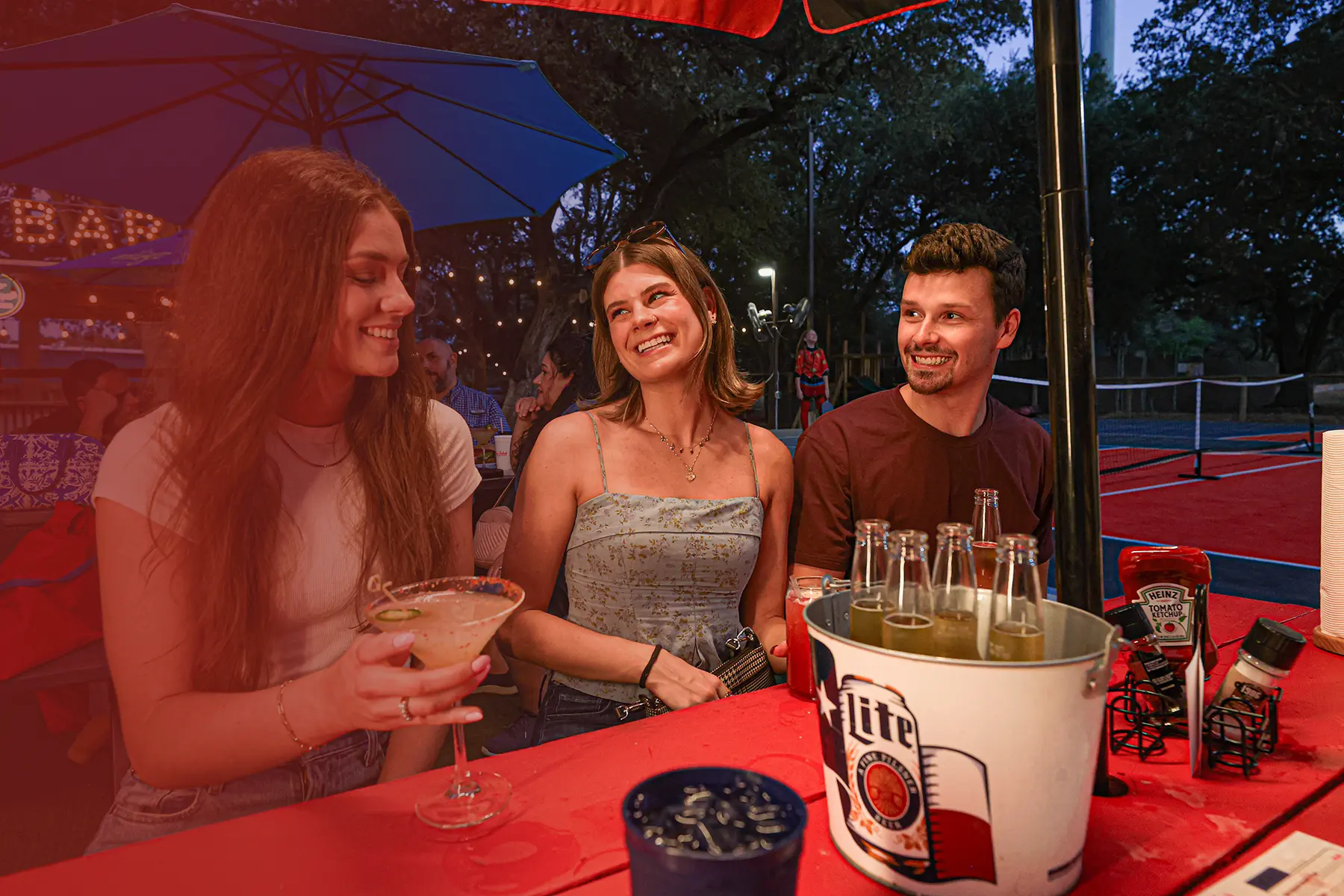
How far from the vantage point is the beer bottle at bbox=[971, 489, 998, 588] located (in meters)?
1.25

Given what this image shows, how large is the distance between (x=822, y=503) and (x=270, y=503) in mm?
1563

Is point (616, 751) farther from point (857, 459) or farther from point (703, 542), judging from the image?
point (857, 459)

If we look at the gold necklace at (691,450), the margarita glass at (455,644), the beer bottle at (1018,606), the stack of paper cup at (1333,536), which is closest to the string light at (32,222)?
the gold necklace at (691,450)

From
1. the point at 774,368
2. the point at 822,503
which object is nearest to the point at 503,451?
the point at 822,503

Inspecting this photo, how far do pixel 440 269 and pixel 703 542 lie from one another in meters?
12.5

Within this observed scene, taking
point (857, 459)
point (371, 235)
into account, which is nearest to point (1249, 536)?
point (857, 459)

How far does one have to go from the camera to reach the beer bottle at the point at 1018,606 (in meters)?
0.92

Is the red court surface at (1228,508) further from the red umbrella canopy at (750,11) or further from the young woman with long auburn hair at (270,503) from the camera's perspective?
Answer: the young woman with long auburn hair at (270,503)

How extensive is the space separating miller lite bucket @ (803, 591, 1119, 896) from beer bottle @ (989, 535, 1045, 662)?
0.07 meters

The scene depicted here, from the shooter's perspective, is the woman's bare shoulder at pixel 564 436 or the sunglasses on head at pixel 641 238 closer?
the woman's bare shoulder at pixel 564 436

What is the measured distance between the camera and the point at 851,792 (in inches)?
34.7

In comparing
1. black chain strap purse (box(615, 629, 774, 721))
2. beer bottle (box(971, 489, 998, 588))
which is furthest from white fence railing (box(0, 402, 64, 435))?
beer bottle (box(971, 489, 998, 588))

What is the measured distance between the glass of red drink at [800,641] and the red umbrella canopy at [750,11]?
1290 mm

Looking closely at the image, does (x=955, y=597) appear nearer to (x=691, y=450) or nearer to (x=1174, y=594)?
(x=1174, y=594)
